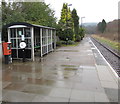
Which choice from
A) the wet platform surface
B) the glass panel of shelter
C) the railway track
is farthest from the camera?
the glass panel of shelter

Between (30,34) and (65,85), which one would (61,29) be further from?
(65,85)

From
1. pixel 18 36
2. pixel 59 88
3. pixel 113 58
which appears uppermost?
pixel 18 36

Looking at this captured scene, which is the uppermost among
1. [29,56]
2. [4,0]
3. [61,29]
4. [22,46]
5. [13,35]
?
[4,0]

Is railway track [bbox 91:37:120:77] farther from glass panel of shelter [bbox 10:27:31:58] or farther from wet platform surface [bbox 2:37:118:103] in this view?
glass panel of shelter [bbox 10:27:31:58]

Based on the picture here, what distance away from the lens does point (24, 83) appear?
193 inches

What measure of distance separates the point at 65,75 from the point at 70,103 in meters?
2.40

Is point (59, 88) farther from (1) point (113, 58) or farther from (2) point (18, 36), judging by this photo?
(1) point (113, 58)

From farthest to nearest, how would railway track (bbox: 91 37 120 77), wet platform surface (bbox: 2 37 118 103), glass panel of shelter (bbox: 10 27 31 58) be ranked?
glass panel of shelter (bbox: 10 27 31 58), railway track (bbox: 91 37 120 77), wet platform surface (bbox: 2 37 118 103)

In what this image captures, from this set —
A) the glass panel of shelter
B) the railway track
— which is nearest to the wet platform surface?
the railway track

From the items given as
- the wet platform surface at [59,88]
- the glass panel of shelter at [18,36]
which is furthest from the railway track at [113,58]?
the glass panel of shelter at [18,36]

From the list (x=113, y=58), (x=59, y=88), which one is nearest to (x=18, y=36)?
(x=59, y=88)

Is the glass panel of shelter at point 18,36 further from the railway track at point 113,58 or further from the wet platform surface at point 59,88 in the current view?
the railway track at point 113,58

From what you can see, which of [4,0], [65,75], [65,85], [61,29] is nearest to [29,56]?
[65,75]

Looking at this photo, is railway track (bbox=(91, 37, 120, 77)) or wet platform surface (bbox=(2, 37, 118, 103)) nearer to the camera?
wet platform surface (bbox=(2, 37, 118, 103))
